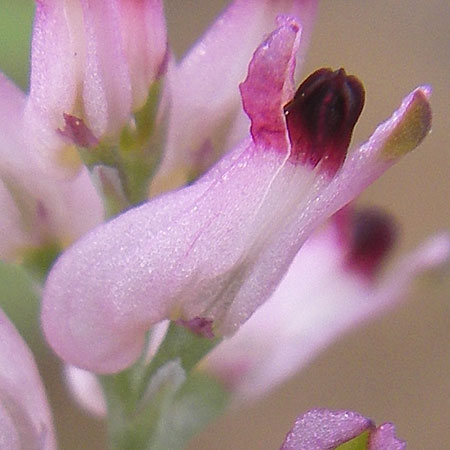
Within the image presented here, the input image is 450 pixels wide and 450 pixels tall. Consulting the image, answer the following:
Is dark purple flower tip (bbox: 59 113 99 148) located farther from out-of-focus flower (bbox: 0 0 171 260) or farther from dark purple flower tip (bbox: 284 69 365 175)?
dark purple flower tip (bbox: 284 69 365 175)

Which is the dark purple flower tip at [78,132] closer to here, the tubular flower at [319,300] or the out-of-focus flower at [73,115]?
A: the out-of-focus flower at [73,115]

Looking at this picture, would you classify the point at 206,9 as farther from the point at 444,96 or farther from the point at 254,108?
the point at 254,108

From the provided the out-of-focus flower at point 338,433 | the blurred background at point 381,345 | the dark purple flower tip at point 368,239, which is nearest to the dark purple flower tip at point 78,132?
the out-of-focus flower at point 338,433

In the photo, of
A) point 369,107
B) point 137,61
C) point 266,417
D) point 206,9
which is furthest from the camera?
point 206,9

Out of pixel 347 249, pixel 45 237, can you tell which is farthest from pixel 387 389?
pixel 45 237

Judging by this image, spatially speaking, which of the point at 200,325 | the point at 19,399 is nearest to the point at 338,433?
the point at 200,325

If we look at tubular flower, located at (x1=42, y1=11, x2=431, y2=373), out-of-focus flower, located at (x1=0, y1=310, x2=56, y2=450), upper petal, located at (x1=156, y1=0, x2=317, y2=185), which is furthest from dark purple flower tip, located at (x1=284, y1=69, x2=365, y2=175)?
out-of-focus flower, located at (x1=0, y1=310, x2=56, y2=450)
